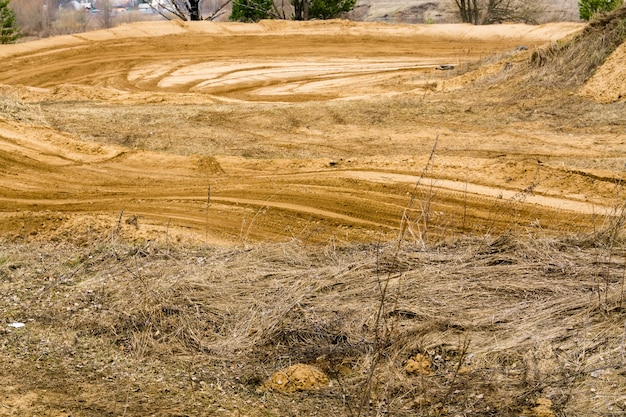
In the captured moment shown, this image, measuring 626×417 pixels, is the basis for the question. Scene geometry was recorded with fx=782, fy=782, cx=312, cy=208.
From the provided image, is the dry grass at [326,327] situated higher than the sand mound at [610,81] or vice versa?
the sand mound at [610,81]

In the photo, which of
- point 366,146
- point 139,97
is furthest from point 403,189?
point 139,97

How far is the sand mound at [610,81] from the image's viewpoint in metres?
16.6

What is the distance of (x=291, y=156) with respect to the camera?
13844mm

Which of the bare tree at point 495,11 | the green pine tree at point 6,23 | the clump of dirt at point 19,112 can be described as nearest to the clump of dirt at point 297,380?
the clump of dirt at point 19,112

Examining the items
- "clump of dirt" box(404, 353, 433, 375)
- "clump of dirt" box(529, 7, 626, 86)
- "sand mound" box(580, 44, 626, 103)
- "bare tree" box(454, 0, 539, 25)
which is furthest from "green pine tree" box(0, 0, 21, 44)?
"clump of dirt" box(404, 353, 433, 375)

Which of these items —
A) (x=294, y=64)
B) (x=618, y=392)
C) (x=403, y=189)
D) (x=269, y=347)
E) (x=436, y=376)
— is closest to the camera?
(x=618, y=392)

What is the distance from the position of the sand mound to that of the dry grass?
10.0m

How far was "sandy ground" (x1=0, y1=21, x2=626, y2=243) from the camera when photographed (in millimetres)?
10641

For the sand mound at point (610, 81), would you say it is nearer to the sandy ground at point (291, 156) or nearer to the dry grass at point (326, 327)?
the sandy ground at point (291, 156)

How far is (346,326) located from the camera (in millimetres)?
6000

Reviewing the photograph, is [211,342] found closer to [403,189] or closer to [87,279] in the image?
[87,279]

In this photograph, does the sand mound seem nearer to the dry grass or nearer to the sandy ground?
the sandy ground

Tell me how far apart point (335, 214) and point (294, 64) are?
644 inches

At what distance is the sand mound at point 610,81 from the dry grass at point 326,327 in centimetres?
1005
